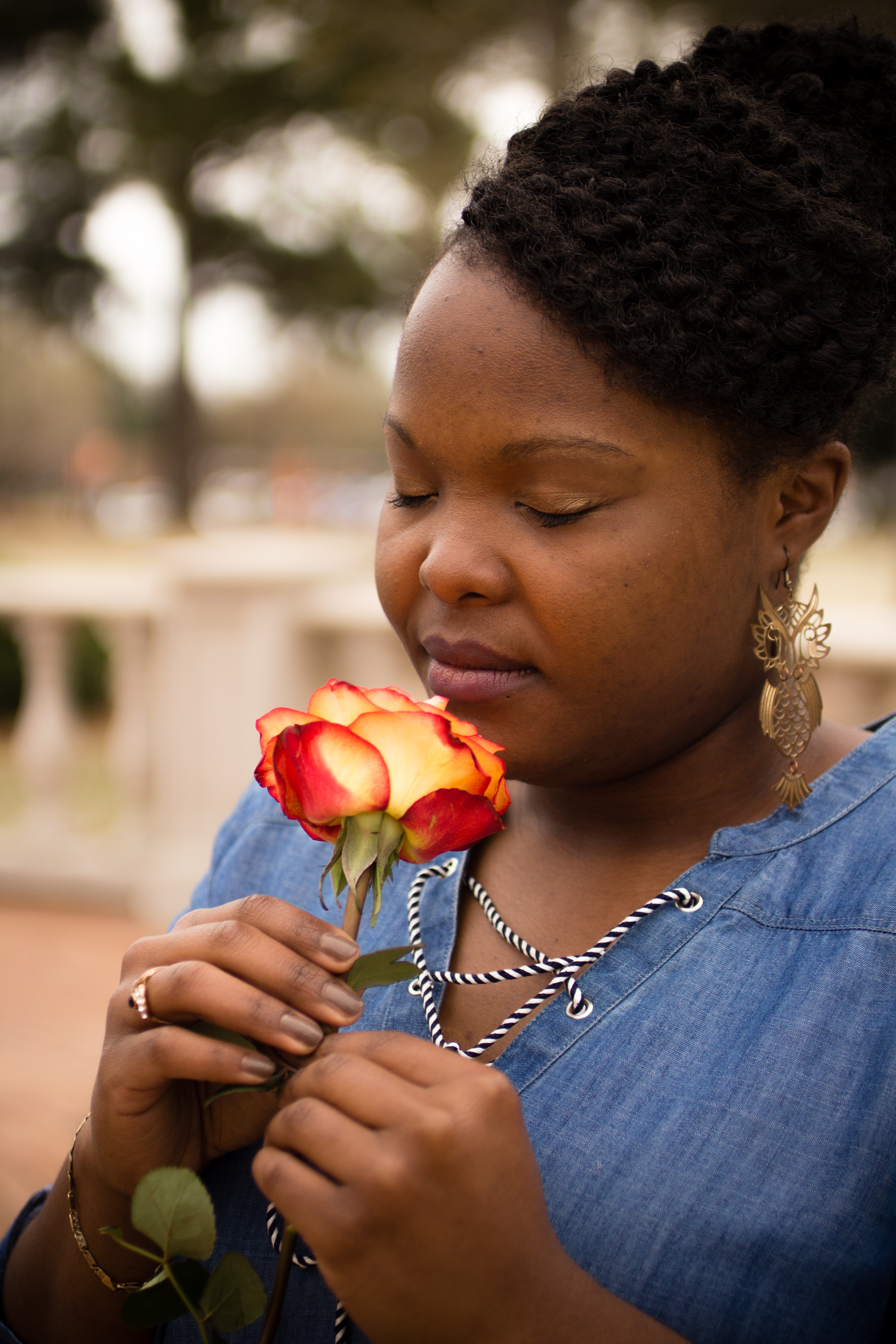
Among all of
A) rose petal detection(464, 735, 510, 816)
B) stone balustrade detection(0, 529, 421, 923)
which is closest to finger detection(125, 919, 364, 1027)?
rose petal detection(464, 735, 510, 816)

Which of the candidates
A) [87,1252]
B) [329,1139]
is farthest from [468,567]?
[87,1252]

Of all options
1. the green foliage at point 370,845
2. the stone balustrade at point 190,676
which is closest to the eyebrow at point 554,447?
the green foliage at point 370,845

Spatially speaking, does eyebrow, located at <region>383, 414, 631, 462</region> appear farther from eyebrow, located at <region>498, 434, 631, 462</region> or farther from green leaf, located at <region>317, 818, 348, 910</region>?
green leaf, located at <region>317, 818, 348, 910</region>

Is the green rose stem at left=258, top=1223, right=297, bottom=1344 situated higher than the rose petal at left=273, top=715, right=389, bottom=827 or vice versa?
the rose petal at left=273, top=715, right=389, bottom=827

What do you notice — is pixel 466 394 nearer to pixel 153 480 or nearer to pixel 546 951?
pixel 546 951

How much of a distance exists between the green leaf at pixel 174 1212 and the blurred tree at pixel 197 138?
1279 cm

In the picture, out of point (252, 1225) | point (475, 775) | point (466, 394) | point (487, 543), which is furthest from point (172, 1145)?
point (466, 394)

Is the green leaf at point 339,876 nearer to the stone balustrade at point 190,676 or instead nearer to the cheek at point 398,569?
the cheek at point 398,569

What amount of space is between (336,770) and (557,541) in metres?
0.47

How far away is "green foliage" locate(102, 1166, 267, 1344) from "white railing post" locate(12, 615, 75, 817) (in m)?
6.08

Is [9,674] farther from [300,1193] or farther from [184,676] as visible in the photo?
[300,1193]

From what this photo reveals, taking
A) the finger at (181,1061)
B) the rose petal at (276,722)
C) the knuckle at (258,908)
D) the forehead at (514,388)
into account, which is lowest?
the finger at (181,1061)

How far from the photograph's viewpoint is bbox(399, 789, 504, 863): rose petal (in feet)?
3.39

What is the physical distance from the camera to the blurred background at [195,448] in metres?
5.62
